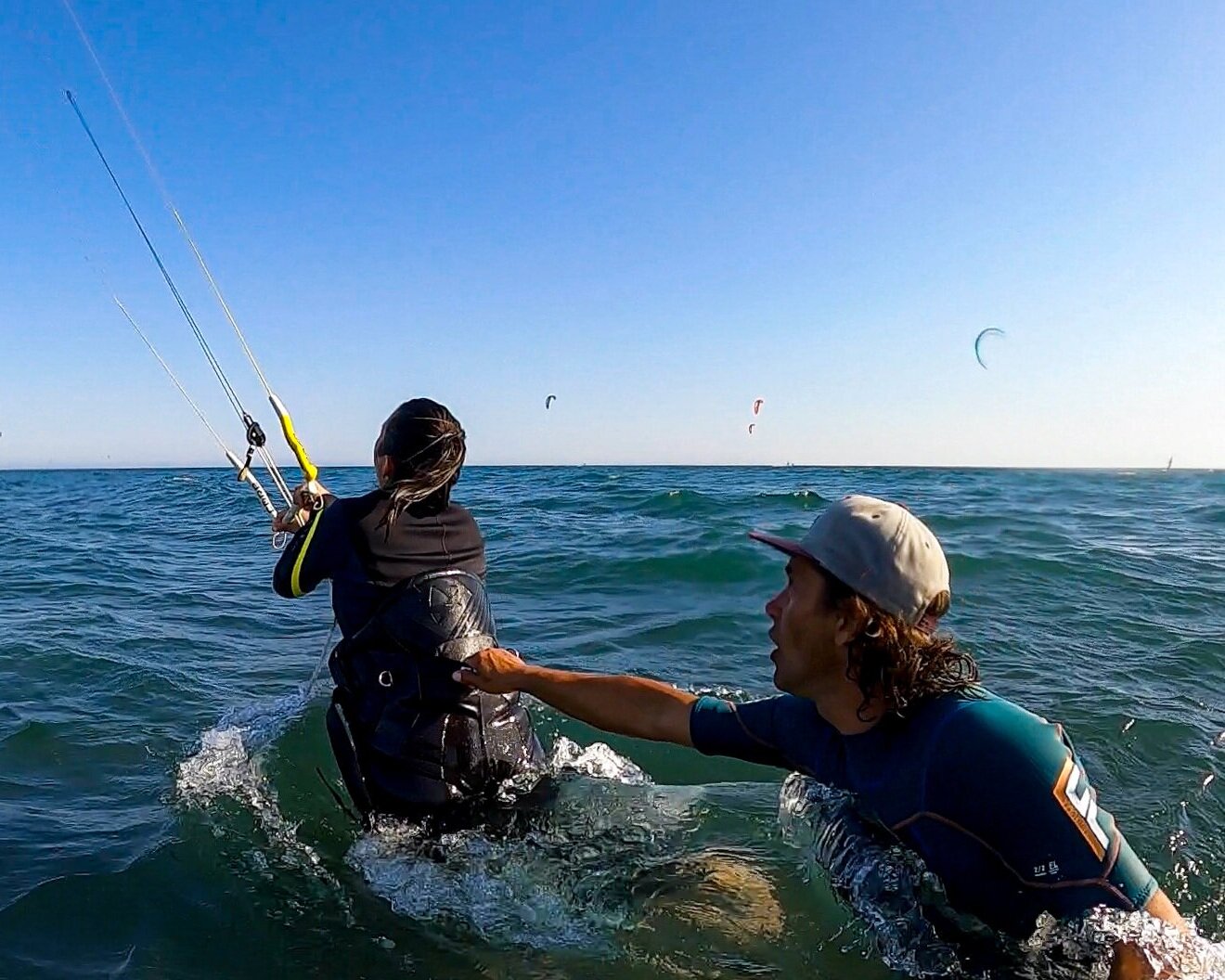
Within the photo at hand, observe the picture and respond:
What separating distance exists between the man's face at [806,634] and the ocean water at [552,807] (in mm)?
744

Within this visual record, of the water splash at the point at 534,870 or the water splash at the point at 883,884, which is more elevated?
the water splash at the point at 883,884

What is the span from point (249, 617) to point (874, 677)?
9334 millimetres

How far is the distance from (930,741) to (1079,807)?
15.2 inches

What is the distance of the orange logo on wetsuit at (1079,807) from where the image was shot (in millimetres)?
2195

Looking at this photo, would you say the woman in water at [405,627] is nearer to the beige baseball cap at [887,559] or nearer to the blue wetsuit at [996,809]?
the blue wetsuit at [996,809]

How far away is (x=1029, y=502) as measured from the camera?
2203 cm

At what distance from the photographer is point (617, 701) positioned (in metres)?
3.44

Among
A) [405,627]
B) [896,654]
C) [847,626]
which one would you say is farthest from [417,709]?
[896,654]

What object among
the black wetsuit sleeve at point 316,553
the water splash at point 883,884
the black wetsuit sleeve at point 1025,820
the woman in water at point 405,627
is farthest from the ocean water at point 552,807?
the black wetsuit sleeve at point 316,553

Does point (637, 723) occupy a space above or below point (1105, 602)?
above

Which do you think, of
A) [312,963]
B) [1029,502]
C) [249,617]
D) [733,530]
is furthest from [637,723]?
[1029,502]

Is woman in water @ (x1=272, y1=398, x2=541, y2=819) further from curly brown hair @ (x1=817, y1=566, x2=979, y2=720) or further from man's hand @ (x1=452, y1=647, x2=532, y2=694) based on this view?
curly brown hair @ (x1=817, y1=566, x2=979, y2=720)

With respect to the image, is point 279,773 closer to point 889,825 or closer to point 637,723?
point 637,723

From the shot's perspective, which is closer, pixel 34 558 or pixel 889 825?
pixel 889 825
